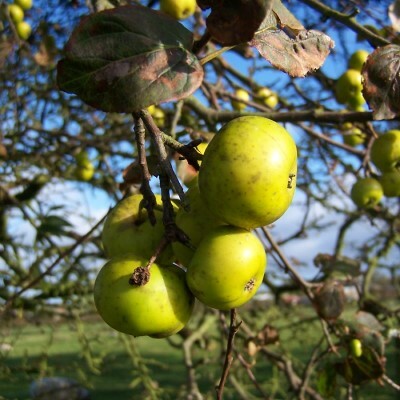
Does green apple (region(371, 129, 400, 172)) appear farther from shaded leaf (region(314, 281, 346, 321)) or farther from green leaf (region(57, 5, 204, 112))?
green leaf (region(57, 5, 204, 112))

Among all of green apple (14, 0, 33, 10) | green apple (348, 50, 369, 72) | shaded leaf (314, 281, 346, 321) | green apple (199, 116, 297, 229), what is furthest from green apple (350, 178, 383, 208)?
green apple (14, 0, 33, 10)

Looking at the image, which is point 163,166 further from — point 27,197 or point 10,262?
point 10,262

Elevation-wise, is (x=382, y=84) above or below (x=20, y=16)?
above

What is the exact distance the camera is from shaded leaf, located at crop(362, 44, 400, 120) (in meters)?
1.11

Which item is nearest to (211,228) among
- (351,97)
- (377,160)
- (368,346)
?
(377,160)

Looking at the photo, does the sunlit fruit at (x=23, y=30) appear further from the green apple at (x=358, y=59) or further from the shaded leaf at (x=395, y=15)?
the shaded leaf at (x=395, y=15)

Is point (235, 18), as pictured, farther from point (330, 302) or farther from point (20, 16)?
point (20, 16)

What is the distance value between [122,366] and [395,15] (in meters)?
4.91

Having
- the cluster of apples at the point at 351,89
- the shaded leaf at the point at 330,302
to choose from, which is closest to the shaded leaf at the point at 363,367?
the shaded leaf at the point at 330,302

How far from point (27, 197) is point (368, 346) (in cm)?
206

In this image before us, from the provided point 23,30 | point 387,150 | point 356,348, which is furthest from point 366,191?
point 23,30

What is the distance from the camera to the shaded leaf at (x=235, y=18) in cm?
73

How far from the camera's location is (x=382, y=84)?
1123 millimetres

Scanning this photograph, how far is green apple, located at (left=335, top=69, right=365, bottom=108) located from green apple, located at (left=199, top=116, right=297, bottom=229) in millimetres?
1482
